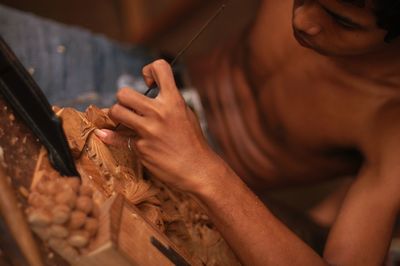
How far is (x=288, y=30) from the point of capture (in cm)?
118

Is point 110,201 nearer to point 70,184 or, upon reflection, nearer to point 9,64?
point 70,184

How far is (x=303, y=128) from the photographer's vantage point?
120 centimetres

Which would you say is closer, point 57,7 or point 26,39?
point 26,39

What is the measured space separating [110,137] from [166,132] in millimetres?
117

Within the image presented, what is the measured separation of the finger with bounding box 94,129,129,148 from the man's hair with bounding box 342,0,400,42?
1.44ft

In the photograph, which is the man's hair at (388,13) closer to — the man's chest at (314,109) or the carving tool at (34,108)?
the man's chest at (314,109)

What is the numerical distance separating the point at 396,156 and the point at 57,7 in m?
1.62

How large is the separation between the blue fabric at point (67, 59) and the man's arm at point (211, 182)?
48 centimetres

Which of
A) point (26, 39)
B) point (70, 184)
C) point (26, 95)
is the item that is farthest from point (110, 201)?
point (26, 39)

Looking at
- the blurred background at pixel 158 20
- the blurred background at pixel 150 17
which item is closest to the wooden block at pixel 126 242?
the blurred background at pixel 158 20

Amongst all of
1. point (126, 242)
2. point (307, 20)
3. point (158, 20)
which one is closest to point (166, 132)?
point (126, 242)

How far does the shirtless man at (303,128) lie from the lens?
795 millimetres

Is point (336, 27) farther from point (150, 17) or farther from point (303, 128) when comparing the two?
point (150, 17)

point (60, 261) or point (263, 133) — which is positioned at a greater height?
point (60, 261)
